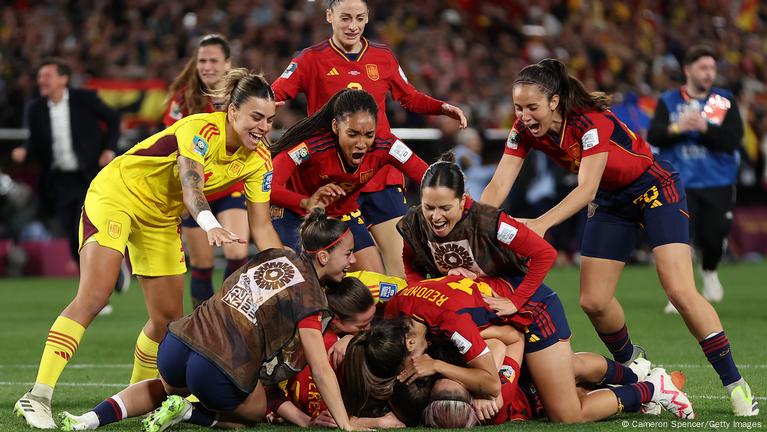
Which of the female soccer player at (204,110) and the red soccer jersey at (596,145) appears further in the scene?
the female soccer player at (204,110)

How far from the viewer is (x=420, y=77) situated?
18.7 m

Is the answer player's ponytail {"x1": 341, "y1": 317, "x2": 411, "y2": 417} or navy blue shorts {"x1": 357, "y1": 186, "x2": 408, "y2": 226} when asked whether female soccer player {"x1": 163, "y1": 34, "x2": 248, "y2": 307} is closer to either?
navy blue shorts {"x1": 357, "y1": 186, "x2": 408, "y2": 226}

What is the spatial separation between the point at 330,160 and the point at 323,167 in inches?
2.9

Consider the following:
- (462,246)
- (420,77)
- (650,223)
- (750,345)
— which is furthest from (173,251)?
(420,77)

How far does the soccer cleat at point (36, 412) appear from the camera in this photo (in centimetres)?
615

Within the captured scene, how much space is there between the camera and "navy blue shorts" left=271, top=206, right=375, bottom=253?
8062 mm

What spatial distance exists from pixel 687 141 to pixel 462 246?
19.4 ft

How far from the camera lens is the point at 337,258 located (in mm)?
6281

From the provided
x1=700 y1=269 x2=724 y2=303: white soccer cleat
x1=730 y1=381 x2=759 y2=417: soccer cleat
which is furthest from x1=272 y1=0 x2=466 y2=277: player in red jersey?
x1=700 y1=269 x2=724 y2=303: white soccer cleat

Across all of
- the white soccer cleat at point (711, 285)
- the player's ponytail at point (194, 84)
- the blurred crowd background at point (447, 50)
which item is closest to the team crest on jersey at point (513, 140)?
the player's ponytail at point (194, 84)

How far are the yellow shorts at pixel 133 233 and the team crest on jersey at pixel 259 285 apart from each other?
3.16 ft

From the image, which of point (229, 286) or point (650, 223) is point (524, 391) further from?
point (229, 286)

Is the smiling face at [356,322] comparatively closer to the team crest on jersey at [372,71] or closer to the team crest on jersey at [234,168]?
the team crest on jersey at [234,168]

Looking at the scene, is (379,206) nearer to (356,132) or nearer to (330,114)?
(330,114)
